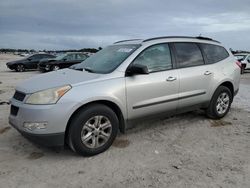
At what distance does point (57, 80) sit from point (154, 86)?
1.58 metres

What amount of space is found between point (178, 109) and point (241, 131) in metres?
1.28

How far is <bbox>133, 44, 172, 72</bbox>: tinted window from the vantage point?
488 cm

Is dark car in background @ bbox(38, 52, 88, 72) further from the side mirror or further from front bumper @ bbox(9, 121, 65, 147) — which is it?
front bumper @ bbox(9, 121, 65, 147)

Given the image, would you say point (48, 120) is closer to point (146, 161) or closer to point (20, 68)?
point (146, 161)

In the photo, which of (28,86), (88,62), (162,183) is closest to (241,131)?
(162,183)

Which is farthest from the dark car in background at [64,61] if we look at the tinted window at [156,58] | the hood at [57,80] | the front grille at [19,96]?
the front grille at [19,96]

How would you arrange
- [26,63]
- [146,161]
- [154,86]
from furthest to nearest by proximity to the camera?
[26,63]
[154,86]
[146,161]

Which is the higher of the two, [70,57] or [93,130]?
A: [70,57]

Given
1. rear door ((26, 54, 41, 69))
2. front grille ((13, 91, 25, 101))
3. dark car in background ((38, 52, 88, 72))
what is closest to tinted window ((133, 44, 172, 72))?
front grille ((13, 91, 25, 101))

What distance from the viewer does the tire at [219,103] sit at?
5988mm

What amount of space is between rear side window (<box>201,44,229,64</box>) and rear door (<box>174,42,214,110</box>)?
0.59ft

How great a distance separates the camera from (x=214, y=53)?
240 inches

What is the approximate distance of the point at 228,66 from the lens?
20.4ft

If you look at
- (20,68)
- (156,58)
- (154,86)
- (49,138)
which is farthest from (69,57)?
(49,138)
